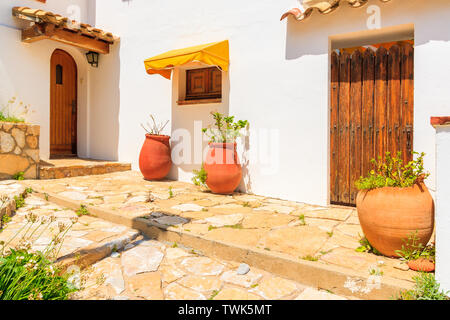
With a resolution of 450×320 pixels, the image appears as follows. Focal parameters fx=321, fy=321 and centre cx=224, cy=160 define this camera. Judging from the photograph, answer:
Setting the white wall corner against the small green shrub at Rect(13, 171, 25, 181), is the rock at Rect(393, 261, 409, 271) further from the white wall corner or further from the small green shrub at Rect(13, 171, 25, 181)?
the small green shrub at Rect(13, 171, 25, 181)

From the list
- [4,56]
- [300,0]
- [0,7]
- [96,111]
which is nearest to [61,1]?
[0,7]

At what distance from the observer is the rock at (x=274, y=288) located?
267 centimetres

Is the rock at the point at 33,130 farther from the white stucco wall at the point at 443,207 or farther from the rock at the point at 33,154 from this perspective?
the white stucco wall at the point at 443,207

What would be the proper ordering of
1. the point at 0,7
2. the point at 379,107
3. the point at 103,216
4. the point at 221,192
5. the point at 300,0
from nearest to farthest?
the point at 103,216 → the point at 379,107 → the point at 300,0 → the point at 221,192 → the point at 0,7

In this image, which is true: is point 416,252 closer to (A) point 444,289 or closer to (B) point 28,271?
(A) point 444,289

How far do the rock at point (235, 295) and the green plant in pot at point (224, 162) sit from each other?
11.2ft

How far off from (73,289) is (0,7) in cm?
761

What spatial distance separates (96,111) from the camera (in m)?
9.24

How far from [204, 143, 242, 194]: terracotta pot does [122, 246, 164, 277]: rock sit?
2.58 metres

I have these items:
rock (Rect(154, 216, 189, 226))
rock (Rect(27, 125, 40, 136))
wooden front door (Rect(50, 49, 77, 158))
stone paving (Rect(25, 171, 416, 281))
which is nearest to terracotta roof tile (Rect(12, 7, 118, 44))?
wooden front door (Rect(50, 49, 77, 158))

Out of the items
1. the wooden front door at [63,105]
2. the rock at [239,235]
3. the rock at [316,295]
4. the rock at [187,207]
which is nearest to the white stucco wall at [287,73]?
the rock at [187,207]

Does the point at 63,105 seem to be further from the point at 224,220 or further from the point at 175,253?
the point at 175,253

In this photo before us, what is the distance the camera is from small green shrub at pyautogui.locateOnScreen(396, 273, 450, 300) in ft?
7.77

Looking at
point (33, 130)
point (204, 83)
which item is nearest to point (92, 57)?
point (33, 130)
